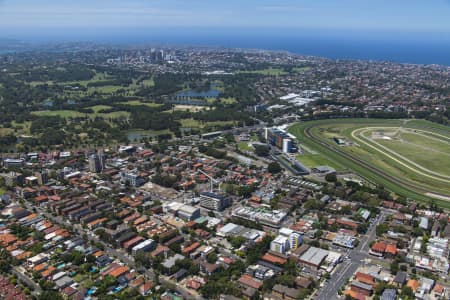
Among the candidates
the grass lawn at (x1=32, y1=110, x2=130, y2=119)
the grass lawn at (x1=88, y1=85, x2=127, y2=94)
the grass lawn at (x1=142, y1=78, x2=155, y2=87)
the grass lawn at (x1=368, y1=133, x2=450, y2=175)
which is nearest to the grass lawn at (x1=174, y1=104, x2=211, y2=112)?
the grass lawn at (x1=32, y1=110, x2=130, y2=119)

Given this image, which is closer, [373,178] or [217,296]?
[217,296]

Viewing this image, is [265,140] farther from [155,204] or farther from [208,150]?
[155,204]

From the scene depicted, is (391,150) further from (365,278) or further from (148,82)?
(148,82)

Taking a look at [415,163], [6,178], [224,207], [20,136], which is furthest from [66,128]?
[415,163]

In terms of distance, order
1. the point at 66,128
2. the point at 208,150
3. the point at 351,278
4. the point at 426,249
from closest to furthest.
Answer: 1. the point at 351,278
2. the point at 426,249
3. the point at 208,150
4. the point at 66,128

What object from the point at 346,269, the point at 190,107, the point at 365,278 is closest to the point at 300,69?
the point at 190,107

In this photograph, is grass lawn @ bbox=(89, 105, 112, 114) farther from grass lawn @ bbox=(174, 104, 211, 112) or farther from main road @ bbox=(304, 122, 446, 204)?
main road @ bbox=(304, 122, 446, 204)

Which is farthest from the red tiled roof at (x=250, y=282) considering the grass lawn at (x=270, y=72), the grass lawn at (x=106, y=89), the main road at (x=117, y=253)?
the grass lawn at (x=270, y=72)

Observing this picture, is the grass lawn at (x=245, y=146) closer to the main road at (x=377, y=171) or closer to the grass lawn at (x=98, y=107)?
the main road at (x=377, y=171)
